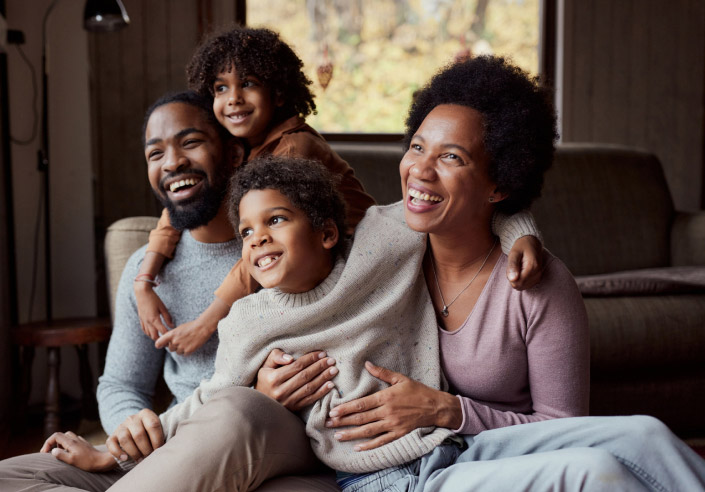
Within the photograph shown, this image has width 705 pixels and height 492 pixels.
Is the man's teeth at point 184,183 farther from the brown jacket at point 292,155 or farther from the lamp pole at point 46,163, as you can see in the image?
the lamp pole at point 46,163

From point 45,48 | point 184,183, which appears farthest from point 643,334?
point 45,48

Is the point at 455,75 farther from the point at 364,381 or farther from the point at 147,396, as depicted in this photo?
the point at 147,396

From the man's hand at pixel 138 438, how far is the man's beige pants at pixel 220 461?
0.07 meters

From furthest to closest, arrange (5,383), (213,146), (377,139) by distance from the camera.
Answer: (377,139) → (5,383) → (213,146)

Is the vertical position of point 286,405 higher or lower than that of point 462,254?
lower

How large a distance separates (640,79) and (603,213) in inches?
82.9

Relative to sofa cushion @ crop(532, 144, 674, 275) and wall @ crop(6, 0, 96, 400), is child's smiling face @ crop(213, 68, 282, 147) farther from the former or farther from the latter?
sofa cushion @ crop(532, 144, 674, 275)

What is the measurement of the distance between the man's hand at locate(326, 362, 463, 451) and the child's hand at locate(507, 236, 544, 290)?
252 millimetres

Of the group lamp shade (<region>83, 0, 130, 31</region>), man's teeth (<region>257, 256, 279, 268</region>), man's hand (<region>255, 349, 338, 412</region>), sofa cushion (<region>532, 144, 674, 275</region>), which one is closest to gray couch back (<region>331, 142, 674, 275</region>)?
sofa cushion (<region>532, 144, 674, 275</region>)

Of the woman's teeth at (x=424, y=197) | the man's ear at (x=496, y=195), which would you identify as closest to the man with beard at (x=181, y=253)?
the woman's teeth at (x=424, y=197)

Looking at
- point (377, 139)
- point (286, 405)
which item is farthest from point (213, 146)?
point (377, 139)

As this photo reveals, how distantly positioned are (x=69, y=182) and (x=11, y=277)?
0.50 meters

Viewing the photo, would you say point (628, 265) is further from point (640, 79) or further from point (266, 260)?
point (266, 260)

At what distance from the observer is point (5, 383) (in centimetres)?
311
